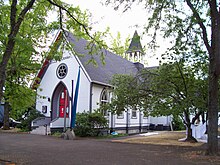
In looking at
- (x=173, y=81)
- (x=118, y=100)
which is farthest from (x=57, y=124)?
(x=173, y=81)

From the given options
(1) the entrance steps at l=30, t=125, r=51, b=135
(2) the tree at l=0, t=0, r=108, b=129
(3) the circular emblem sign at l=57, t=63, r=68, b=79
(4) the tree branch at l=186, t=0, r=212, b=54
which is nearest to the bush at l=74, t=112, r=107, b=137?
(1) the entrance steps at l=30, t=125, r=51, b=135

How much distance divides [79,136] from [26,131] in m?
5.85

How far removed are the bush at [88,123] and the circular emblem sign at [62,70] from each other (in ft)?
16.1

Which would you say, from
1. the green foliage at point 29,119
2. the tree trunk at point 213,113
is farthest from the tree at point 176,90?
the green foliage at point 29,119

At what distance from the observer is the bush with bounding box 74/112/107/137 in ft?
63.1

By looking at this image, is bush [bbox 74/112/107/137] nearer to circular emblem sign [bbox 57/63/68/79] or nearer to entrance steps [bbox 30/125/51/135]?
entrance steps [bbox 30/125/51/135]

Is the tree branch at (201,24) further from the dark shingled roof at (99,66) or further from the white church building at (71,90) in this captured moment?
the white church building at (71,90)

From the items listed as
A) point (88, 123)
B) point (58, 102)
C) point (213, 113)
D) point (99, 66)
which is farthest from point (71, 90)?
point (213, 113)

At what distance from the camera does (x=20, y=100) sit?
12.7 metres

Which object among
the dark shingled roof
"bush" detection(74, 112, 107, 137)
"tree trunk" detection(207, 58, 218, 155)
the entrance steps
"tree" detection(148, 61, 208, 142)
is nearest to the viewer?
"tree trunk" detection(207, 58, 218, 155)

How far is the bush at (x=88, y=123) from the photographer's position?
19.2 m

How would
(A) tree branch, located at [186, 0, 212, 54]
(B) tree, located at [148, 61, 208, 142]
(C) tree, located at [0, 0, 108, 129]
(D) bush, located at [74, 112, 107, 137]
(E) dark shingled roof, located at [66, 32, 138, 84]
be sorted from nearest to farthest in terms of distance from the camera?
1. (C) tree, located at [0, 0, 108, 129]
2. (A) tree branch, located at [186, 0, 212, 54]
3. (B) tree, located at [148, 61, 208, 142]
4. (D) bush, located at [74, 112, 107, 137]
5. (E) dark shingled roof, located at [66, 32, 138, 84]

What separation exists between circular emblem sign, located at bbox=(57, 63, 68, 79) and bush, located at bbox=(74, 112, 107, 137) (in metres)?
4.91

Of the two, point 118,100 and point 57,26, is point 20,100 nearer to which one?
point 57,26
